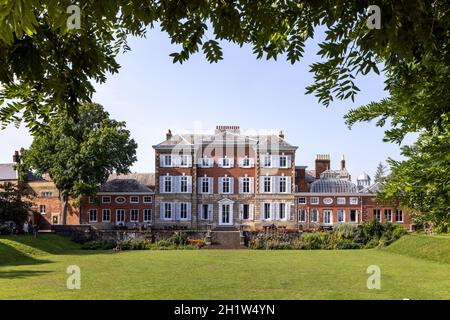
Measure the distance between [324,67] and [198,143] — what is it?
142 feet

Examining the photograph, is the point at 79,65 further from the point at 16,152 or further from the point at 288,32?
the point at 16,152

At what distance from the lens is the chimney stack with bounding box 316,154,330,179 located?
48.9m

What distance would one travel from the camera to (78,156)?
39531 millimetres

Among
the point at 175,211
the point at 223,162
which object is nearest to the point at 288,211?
the point at 223,162

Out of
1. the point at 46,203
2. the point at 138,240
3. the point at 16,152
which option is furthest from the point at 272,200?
the point at 16,152

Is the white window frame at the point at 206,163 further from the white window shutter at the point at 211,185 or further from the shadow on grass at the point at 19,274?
the shadow on grass at the point at 19,274

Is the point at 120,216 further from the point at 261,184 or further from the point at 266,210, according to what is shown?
the point at 266,210

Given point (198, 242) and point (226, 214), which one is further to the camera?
point (226, 214)

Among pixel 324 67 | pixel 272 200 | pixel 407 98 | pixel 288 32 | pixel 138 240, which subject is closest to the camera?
pixel 324 67

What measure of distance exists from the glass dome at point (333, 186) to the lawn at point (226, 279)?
1963 centimetres

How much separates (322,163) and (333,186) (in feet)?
12.3

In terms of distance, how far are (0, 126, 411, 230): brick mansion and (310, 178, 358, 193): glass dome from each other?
96 mm

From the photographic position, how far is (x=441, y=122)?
3617mm
